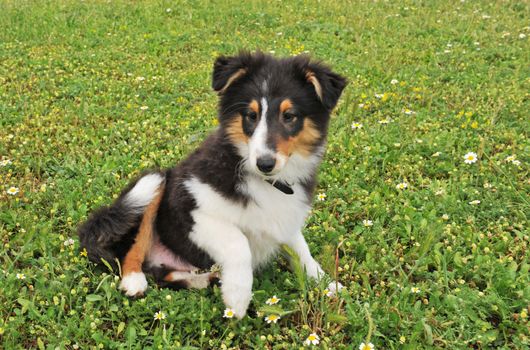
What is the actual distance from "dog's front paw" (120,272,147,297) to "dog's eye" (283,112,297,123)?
142 cm

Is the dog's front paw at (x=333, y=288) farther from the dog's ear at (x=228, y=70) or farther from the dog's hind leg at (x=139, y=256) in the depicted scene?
the dog's ear at (x=228, y=70)

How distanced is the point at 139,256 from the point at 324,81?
5.70 ft

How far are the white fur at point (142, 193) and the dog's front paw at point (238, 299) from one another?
3.01 feet

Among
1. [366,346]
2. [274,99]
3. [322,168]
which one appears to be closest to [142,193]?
[274,99]

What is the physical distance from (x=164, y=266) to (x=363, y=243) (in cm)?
153

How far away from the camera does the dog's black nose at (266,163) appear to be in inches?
114

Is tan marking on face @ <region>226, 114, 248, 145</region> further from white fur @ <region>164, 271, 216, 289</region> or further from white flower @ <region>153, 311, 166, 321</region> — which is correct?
white flower @ <region>153, 311, 166, 321</region>

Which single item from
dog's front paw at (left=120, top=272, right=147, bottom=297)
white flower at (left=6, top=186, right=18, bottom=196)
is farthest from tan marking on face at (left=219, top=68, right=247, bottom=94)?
white flower at (left=6, top=186, right=18, bottom=196)

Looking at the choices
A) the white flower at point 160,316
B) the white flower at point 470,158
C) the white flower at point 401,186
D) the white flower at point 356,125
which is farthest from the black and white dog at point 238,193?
the white flower at point 356,125

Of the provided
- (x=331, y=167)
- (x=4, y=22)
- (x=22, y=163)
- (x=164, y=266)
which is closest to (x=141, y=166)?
(x=22, y=163)

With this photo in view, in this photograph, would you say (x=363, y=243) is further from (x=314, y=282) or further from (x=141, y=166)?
(x=141, y=166)

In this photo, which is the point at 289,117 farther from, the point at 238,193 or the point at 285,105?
the point at 238,193

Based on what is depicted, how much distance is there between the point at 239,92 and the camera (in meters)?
3.24

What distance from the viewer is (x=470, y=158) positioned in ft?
16.1
